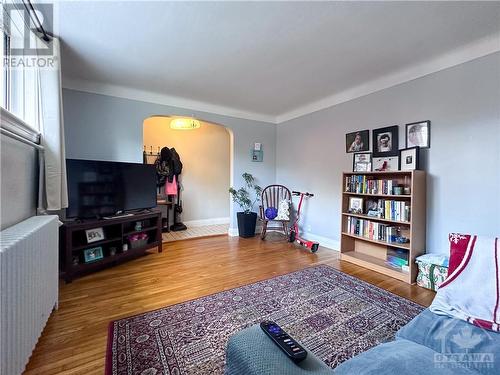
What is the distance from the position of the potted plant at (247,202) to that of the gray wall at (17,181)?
2828 millimetres

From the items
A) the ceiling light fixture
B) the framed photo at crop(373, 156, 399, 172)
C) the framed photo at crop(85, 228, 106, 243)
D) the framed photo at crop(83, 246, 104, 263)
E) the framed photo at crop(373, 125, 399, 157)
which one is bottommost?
the framed photo at crop(83, 246, 104, 263)

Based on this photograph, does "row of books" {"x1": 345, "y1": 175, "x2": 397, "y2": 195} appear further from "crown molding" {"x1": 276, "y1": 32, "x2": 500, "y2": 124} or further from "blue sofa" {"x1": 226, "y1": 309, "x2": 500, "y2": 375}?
"blue sofa" {"x1": 226, "y1": 309, "x2": 500, "y2": 375}

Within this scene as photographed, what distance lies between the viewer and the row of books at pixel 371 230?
280 cm

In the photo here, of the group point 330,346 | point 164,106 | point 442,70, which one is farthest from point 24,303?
point 442,70

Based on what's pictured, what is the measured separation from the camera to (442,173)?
2.51 meters

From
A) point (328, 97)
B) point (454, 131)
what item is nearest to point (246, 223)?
point (328, 97)

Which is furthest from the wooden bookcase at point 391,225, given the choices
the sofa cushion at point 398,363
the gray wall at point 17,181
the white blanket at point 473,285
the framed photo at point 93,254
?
the gray wall at point 17,181

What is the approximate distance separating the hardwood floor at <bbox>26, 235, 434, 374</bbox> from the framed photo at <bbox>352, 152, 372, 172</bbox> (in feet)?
4.25

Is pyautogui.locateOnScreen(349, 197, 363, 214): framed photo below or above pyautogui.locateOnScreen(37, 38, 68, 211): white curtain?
below

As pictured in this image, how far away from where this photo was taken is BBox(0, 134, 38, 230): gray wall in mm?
1379

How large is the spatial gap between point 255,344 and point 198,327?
1029mm

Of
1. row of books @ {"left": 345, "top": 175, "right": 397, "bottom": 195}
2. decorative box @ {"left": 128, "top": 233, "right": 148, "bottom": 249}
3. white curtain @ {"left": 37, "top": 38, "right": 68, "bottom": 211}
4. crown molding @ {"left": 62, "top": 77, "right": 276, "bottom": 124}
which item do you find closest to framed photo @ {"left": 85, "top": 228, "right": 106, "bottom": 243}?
decorative box @ {"left": 128, "top": 233, "right": 148, "bottom": 249}

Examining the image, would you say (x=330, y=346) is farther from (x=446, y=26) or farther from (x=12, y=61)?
(x=12, y=61)

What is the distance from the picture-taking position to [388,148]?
9.73 ft
